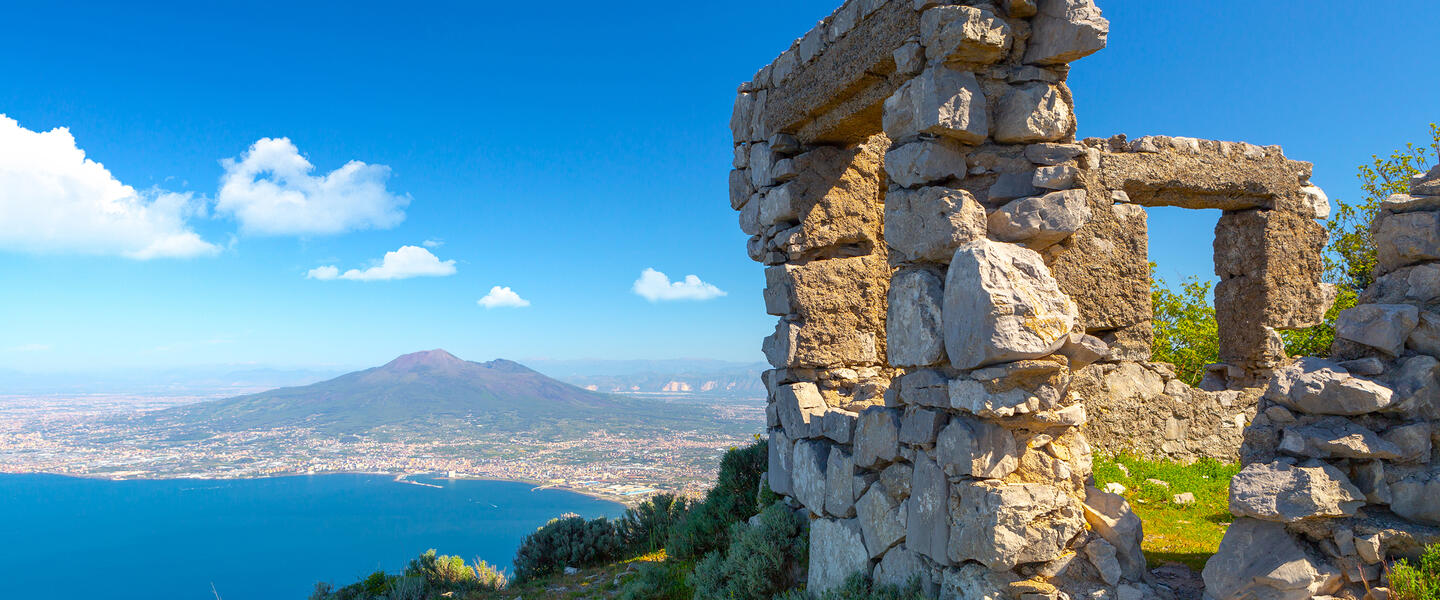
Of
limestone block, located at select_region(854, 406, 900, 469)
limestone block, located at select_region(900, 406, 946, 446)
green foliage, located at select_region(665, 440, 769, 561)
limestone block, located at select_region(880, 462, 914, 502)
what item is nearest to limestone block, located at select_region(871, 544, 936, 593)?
limestone block, located at select_region(880, 462, 914, 502)

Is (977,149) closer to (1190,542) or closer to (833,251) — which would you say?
(833,251)

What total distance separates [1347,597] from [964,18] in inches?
132

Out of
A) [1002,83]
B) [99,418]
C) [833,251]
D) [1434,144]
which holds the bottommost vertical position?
[99,418]

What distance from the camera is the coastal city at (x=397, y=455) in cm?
4038

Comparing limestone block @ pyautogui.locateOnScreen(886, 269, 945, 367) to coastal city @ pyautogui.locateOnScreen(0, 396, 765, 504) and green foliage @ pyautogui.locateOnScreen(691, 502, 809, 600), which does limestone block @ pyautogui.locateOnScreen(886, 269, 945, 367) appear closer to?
green foliage @ pyautogui.locateOnScreen(691, 502, 809, 600)

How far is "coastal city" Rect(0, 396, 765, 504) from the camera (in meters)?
40.4

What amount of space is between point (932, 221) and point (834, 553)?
2.59m

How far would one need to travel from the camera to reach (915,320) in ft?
14.6

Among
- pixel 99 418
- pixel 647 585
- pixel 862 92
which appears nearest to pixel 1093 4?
pixel 862 92

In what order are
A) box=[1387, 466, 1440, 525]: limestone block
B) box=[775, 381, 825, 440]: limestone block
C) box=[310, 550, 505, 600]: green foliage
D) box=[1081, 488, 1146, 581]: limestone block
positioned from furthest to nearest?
1. box=[310, 550, 505, 600]: green foliage
2. box=[775, 381, 825, 440]: limestone block
3. box=[1081, 488, 1146, 581]: limestone block
4. box=[1387, 466, 1440, 525]: limestone block

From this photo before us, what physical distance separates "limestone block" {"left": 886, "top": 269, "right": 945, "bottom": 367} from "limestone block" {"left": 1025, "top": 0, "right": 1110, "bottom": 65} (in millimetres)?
1440

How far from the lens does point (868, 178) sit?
6801 mm

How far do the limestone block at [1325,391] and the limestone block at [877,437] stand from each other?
199 cm

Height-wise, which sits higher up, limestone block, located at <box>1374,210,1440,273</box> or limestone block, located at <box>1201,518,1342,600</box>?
limestone block, located at <box>1374,210,1440,273</box>
